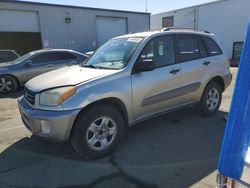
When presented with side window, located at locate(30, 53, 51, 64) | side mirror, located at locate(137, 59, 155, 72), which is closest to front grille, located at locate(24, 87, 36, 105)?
side mirror, located at locate(137, 59, 155, 72)

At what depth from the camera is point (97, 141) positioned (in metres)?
3.74

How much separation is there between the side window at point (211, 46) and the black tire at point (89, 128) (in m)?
2.66

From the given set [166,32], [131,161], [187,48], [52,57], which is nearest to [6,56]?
[52,57]

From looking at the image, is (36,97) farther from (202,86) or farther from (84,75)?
(202,86)

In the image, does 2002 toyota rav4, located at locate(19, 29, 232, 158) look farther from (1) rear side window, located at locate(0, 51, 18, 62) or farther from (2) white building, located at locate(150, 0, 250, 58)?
(2) white building, located at locate(150, 0, 250, 58)

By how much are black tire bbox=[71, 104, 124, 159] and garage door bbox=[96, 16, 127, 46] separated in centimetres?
1790

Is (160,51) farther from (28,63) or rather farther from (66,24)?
(66,24)

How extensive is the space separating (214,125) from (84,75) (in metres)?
2.79

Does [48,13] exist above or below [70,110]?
above

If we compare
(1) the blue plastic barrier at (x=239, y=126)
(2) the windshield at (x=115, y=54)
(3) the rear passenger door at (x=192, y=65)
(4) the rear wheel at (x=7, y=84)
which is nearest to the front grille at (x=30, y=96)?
(2) the windshield at (x=115, y=54)

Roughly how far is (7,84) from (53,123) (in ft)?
23.0

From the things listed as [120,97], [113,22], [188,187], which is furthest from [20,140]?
[113,22]

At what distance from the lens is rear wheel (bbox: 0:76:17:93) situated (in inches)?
368

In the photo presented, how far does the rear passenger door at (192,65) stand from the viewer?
479 centimetres
